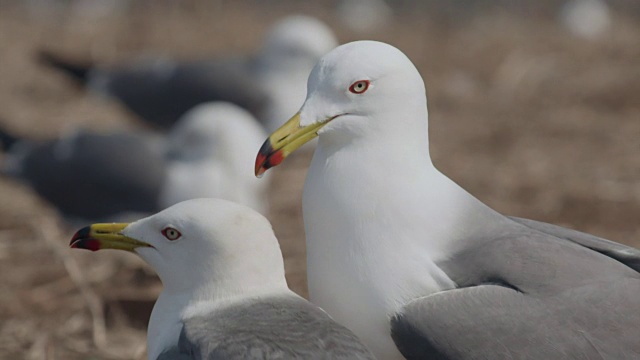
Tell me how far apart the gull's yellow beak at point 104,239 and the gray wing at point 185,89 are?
5.40 meters

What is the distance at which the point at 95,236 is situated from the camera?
4105 mm

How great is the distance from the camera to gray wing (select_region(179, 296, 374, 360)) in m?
3.42

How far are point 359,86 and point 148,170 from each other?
3.74m

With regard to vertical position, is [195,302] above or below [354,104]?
below

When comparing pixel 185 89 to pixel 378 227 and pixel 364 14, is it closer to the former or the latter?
pixel 378 227

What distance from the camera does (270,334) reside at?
3500 millimetres

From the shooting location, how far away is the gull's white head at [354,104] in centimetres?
393

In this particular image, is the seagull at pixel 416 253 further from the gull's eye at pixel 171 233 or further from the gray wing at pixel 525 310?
the gull's eye at pixel 171 233

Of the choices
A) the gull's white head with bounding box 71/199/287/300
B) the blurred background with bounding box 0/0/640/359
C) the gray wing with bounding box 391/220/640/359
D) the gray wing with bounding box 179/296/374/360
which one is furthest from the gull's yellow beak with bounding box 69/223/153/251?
the blurred background with bounding box 0/0/640/359

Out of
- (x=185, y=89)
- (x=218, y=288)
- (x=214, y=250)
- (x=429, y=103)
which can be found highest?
(x=214, y=250)

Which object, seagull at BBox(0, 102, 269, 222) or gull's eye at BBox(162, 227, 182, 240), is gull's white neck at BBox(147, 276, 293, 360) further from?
seagull at BBox(0, 102, 269, 222)

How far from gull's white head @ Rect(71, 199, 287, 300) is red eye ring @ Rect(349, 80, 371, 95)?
0.52 meters

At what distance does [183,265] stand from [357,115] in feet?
2.44

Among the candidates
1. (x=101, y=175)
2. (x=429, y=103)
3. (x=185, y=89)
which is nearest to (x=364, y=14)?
(x=429, y=103)
